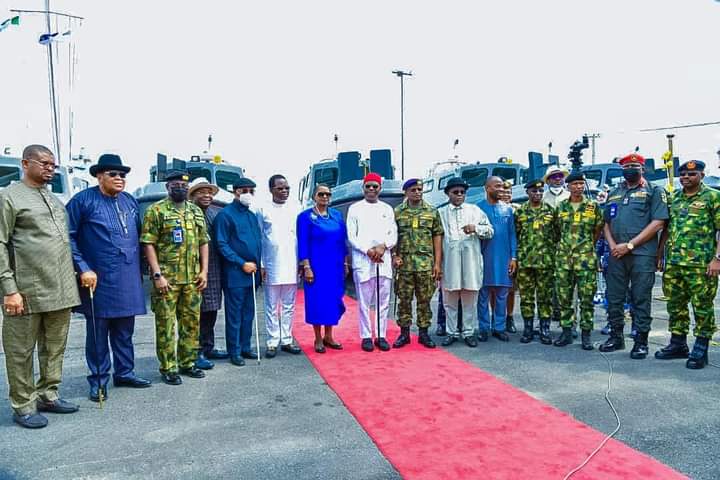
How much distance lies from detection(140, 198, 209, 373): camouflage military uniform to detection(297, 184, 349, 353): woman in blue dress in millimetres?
983

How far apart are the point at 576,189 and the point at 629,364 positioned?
153cm

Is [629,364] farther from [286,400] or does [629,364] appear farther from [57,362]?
[57,362]

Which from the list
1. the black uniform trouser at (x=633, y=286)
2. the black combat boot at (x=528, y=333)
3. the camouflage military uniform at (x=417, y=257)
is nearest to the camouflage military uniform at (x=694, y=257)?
the black uniform trouser at (x=633, y=286)

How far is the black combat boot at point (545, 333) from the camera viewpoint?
16.5ft

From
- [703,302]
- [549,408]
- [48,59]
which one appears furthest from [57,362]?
[48,59]

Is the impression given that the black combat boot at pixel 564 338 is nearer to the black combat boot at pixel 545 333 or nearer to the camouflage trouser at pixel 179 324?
the black combat boot at pixel 545 333

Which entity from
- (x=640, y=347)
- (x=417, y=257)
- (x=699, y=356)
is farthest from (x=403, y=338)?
(x=699, y=356)

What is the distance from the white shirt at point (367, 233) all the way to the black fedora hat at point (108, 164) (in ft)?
6.37

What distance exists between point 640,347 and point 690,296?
56 centimetres

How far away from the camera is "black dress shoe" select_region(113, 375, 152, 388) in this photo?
153 inches

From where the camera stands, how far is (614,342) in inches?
185

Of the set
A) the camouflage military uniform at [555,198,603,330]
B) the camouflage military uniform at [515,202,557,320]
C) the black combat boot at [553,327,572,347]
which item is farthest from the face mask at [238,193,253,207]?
the black combat boot at [553,327,572,347]

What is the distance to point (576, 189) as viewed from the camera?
479 cm

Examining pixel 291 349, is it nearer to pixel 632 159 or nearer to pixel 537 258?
pixel 537 258
